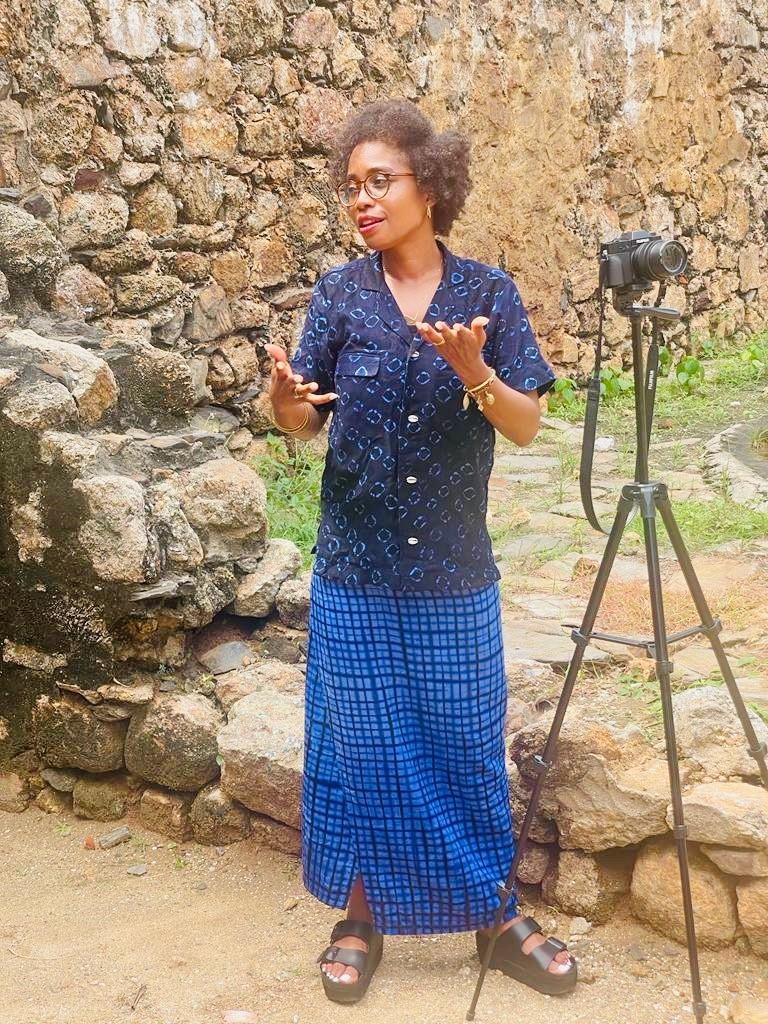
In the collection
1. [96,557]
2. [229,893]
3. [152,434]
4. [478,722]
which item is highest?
[152,434]

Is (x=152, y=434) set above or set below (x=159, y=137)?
below

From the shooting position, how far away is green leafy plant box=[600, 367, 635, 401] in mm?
7602

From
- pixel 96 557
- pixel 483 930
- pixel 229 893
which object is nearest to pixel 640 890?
pixel 483 930

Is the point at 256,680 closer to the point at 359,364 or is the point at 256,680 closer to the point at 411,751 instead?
the point at 411,751

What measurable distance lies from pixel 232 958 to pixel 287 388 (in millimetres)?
1340

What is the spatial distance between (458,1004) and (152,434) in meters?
1.83

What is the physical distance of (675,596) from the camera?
13.3ft

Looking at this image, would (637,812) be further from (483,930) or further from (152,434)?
(152,434)

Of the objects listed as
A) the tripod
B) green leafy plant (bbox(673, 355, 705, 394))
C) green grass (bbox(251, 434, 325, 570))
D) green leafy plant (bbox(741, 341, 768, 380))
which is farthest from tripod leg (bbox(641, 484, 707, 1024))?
green leafy plant (bbox(741, 341, 768, 380))

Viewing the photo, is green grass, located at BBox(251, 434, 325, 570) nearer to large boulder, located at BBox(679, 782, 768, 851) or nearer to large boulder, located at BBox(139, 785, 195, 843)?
large boulder, located at BBox(139, 785, 195, 843)

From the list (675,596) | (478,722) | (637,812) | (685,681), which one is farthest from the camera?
(675,596)

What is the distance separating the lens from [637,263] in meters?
2.11

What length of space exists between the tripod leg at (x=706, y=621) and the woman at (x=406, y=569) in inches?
12.4

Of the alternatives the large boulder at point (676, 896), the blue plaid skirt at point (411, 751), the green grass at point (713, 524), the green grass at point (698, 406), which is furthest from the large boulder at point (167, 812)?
the green grass at point (698, 406)
